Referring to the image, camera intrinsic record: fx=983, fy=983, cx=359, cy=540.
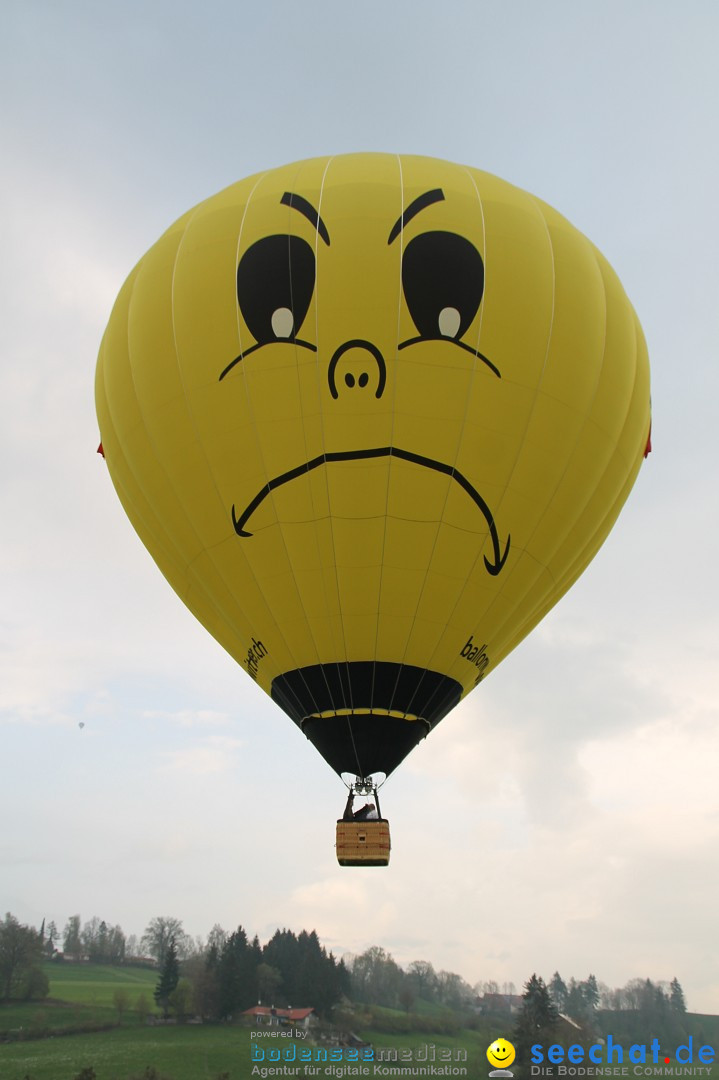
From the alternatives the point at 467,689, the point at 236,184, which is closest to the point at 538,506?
the point at 467,689

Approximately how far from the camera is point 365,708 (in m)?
9.77

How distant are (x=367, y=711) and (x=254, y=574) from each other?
1.80m

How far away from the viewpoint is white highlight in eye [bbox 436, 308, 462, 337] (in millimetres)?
9406

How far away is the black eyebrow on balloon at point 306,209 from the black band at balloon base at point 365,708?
14.1 ft

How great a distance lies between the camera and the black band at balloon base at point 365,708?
9.77m

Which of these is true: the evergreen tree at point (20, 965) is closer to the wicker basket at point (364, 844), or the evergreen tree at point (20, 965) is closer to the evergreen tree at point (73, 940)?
the evergreen tree at point (73, 940)

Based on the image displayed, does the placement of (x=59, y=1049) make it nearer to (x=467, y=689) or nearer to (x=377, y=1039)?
(x=377, y=1039)

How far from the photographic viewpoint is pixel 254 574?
1004 cm

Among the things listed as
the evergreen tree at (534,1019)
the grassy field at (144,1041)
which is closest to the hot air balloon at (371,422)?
the grassy field at (144,1041)

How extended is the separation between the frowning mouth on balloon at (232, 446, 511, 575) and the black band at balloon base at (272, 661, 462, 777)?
55.7 inches

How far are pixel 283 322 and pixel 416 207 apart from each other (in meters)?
1.83

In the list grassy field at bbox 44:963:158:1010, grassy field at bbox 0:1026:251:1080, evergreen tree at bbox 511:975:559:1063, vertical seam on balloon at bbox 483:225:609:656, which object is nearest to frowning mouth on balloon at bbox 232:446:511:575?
vertical seam on balloon at bbox 483:225:609:656

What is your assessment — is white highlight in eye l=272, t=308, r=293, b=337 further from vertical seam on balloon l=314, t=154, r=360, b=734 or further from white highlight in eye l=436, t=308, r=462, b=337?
vertical seam on balloon l=314, t=154, r=360, b=734

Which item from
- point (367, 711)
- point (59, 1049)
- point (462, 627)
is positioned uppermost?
point (462, 627)
